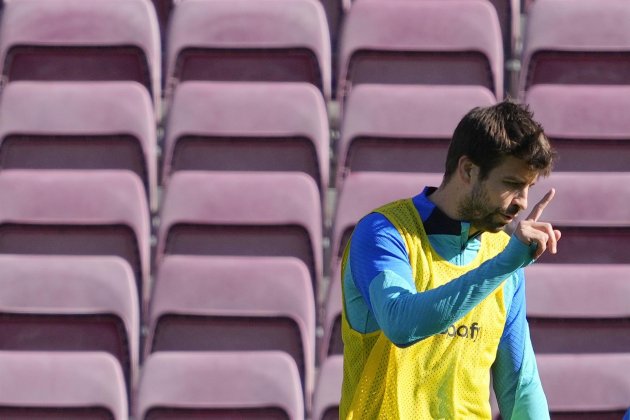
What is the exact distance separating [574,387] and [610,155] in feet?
2.24

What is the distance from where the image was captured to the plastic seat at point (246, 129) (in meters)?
3.10

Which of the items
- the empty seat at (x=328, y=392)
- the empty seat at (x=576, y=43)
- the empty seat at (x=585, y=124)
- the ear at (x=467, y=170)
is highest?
the ear at (x=467, y=170)

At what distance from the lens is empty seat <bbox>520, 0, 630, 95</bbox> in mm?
3236

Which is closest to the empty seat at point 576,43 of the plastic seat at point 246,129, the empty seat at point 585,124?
the empty seat at point 585,124

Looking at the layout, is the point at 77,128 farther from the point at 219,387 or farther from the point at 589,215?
the point at 589,215

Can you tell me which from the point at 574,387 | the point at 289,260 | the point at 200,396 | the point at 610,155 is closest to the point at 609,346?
the point at 574,387

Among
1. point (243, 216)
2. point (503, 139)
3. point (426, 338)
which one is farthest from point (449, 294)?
point (243, 216)

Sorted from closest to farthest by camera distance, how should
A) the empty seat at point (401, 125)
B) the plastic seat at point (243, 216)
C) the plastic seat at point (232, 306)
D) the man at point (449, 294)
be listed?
the man at point (449, 294) < the plastic seat at point (232, 306) < the plastic seat at point (243, 216) < the empty seat at point (401, 125)

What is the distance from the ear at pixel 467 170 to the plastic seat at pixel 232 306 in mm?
1300

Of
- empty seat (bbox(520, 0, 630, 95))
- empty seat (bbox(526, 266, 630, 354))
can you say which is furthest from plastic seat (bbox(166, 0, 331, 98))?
empty seat (bbox(526, 266, 630, 354))

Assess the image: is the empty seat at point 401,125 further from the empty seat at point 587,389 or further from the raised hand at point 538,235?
the raised hand at point 538,235

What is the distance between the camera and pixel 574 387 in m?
2.83

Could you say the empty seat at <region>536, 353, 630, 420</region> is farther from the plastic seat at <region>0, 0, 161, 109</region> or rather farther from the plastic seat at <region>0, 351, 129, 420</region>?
the plastic seat at <region>0, 0, 161, 109</region>

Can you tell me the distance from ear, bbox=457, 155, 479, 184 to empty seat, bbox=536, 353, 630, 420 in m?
1.34
